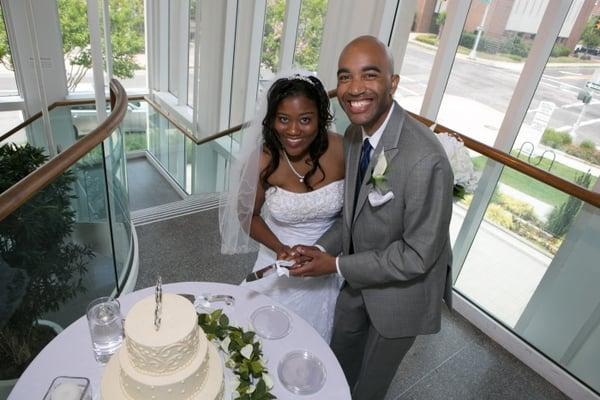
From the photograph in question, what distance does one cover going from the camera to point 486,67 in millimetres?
3492

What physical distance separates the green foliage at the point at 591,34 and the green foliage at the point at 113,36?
6.38 m

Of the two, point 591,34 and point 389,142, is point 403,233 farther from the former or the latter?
point 591,34

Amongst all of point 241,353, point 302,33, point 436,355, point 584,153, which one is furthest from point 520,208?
point 302,33

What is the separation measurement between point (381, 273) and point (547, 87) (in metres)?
2.31

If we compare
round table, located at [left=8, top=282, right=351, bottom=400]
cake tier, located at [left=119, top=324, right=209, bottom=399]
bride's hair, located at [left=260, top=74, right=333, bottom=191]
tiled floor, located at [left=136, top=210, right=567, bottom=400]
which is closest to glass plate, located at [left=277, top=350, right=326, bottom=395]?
round table, located at [left=8, top=282, right=351, bottom=400]

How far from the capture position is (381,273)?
163 centimetres

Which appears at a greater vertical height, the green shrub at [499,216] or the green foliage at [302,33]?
the green foliage at [302,33]

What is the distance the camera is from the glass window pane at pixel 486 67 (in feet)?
10.4

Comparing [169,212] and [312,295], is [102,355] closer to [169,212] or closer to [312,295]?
[312,295]

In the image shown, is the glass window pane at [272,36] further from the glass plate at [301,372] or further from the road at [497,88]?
the glass plate at [301,372]

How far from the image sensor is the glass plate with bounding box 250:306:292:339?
1.62 meters

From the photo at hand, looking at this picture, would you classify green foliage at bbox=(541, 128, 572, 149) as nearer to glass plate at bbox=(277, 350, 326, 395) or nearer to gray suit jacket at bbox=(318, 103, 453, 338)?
gray suit jacket at bbox=(318, 103, 453, 338)

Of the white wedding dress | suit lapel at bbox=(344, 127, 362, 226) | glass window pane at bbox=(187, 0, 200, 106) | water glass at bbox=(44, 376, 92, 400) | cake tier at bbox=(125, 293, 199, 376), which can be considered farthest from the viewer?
glass window pane at bbox=(187, 0, 200, 106)

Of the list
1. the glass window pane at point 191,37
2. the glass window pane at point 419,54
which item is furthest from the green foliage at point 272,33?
the glass window pane at point 419,54
